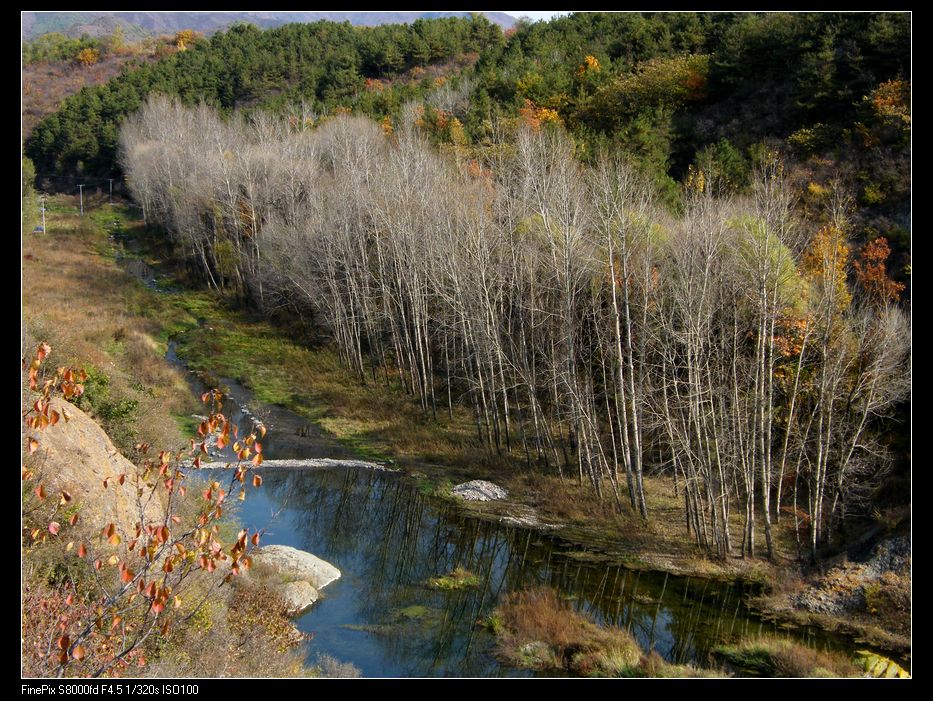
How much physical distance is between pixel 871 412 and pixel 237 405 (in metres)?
23.1

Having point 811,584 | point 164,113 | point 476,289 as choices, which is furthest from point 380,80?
Result: point 811,584

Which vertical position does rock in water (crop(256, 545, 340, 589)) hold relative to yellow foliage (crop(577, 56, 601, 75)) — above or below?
below

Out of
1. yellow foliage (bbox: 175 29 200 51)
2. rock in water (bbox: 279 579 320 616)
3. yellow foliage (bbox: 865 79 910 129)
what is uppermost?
yellow foliage (bbox: 175 29 200 51)

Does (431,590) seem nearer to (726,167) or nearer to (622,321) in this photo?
(622,321)

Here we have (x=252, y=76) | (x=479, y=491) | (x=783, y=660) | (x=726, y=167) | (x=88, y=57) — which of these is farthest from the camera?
(x=88, y=57)

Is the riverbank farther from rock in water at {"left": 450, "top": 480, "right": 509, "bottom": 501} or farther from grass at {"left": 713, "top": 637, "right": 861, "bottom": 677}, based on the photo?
grass at {"left": 713, "top": 637, "right": 861, "bottom": 677}

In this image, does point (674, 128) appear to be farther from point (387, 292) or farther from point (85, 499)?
point (85, 499)

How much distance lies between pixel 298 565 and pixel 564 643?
6311 mm

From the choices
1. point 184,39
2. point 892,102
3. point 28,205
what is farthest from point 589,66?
point 184,39

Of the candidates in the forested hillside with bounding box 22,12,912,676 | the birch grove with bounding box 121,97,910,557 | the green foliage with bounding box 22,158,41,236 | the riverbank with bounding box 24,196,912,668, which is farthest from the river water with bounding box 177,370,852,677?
the green foliage with bounding box 22,158,41,236

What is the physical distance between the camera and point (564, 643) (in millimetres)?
15055

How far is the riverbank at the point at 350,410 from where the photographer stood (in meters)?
20.0

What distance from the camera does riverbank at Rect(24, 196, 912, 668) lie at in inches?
788

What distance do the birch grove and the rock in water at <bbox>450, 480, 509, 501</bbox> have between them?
2.10 metres
